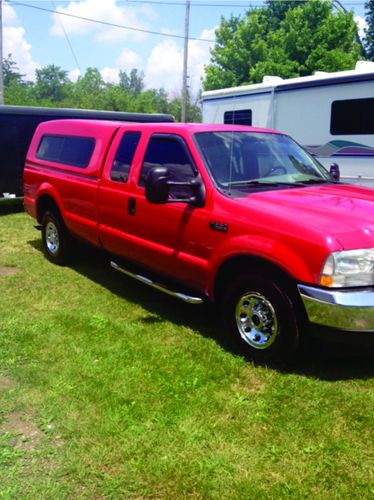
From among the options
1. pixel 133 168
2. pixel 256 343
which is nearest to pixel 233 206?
pixel 256 343

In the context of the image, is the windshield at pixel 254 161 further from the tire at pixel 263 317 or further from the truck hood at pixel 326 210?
the tire at pixel 263 317

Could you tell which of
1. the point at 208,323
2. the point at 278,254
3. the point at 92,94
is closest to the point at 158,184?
the point at 278,254

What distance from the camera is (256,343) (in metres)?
3.83

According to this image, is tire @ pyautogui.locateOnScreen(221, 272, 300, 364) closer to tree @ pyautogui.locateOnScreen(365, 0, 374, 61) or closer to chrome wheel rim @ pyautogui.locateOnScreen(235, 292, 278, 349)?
chrome wheel rim @ pyautogui.locateOnScreen(235, 292, 278, 349)

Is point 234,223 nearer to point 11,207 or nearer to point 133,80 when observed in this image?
point 11,207

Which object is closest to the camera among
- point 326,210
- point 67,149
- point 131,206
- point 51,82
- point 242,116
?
point 326,210

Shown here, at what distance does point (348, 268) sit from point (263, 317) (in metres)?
0.77

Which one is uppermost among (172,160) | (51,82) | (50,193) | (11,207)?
(51,82)

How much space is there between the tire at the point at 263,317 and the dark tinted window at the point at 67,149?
2.70m

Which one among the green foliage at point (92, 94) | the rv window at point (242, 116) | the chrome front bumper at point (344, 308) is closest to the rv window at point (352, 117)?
the rv window at point (242, 116)

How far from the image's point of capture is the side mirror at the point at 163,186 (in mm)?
3992

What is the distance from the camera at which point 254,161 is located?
4504 millimetres

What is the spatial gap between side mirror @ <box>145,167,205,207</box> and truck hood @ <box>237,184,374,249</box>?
1.28 ft

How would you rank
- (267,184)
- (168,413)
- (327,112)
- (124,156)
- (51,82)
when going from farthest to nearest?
(51,82) < (327,112) < (124,156) < (267,184) < (168,413)
